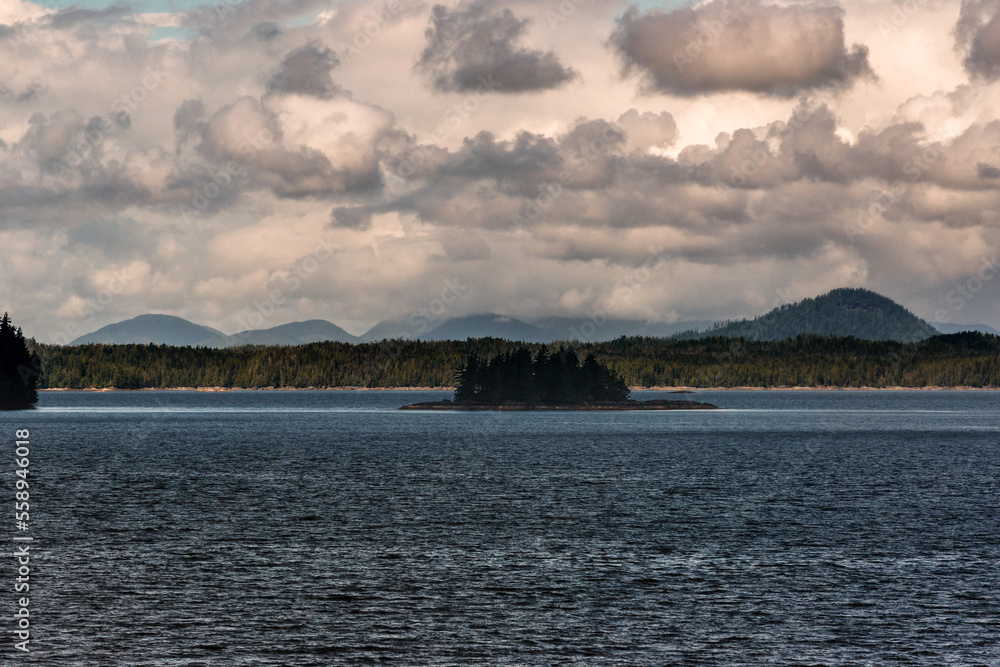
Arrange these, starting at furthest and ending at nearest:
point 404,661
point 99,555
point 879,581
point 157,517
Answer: point 157,517, point 99,555, point 879,581, point 404,661

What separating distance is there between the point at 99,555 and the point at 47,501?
26.4 m

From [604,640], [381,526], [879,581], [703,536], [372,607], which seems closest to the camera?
[604,640]

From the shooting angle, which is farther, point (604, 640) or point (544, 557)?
point (544, 557)

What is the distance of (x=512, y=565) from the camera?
47344mm

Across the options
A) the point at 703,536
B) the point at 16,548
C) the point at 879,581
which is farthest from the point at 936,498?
the point at 16,548

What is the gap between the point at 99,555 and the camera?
4953cm

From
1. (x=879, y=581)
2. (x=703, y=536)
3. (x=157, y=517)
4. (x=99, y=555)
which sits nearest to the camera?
(x=879, y=581)

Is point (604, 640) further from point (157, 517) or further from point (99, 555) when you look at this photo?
point (157, 517)

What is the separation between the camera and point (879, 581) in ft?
142

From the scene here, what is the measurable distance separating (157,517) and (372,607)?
101 feet

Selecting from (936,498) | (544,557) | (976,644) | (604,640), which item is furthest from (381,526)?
(936,498)

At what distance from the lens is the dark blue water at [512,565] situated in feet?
109

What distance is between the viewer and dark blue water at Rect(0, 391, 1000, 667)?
109 feet

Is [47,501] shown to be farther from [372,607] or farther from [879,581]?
[879,581]
